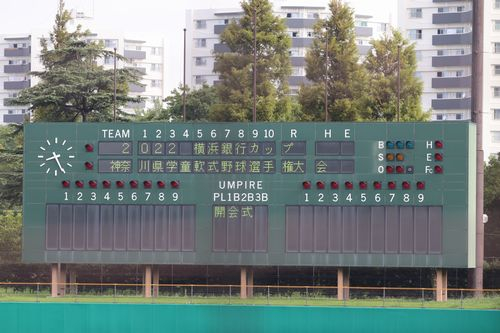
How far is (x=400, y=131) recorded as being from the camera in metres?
33.5

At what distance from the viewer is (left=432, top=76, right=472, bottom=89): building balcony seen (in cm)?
8550

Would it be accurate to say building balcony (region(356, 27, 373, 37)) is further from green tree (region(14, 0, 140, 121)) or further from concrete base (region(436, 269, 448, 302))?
concrete base (region(436, 269, 448, 302))

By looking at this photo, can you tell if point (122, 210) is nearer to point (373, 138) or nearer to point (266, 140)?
point (266, 140)

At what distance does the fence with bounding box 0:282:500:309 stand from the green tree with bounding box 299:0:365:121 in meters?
14.0

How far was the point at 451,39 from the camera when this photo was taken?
8638 cm

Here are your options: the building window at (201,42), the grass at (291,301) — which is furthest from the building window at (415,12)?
the grass at (291,301)

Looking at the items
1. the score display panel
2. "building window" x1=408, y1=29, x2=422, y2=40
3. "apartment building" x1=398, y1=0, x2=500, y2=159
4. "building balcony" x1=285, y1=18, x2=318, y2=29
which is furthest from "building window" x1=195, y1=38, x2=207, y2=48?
the score display panel

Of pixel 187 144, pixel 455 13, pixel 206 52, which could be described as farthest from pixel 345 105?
pixel 206 52

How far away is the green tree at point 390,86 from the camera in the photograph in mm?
50281

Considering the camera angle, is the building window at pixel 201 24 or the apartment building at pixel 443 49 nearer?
the apartment building at pixel 443 49

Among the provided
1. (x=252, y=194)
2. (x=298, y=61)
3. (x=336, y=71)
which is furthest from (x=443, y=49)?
(x=252, y=194)

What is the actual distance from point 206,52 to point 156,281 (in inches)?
2278

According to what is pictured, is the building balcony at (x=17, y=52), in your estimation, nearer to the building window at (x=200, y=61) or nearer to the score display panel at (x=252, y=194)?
the building window at (x=200, y=61)

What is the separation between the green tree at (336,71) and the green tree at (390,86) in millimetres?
584
